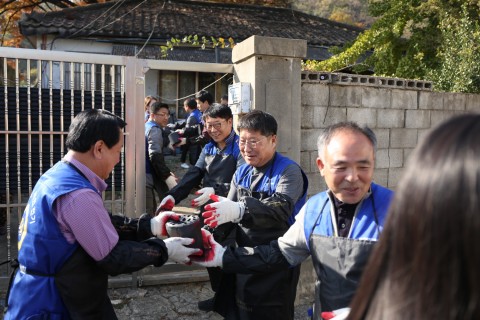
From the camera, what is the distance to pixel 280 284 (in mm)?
2953

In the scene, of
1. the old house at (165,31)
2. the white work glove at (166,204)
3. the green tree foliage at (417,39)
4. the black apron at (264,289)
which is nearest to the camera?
the black apron at (264,289)

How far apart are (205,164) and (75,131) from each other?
1972 millimetres

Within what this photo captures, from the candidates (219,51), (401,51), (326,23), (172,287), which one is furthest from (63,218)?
(326,23)

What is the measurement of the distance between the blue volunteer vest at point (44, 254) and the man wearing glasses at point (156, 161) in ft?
9.73

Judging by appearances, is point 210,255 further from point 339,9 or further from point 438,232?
point 339,9

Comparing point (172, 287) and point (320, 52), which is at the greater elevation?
point (320, 52)

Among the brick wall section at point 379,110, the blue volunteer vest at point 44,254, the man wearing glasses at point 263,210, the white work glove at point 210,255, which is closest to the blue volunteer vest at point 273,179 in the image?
the man wearing glasses at point 263,210

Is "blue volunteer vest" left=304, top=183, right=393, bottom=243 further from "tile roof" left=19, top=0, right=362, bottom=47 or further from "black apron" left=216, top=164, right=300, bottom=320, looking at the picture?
"tile roof" left=19, top=0, right=362, bottom=47

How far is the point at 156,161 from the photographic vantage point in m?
5.08

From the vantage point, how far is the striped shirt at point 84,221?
6.74 ft

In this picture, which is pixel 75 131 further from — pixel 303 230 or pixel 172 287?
pixel 172 287

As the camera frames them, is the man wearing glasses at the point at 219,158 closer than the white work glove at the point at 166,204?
No

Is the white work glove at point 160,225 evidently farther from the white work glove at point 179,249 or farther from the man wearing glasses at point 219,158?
the man wearing glasses at point 219,158

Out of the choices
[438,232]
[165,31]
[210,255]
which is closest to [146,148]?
[210,255]
